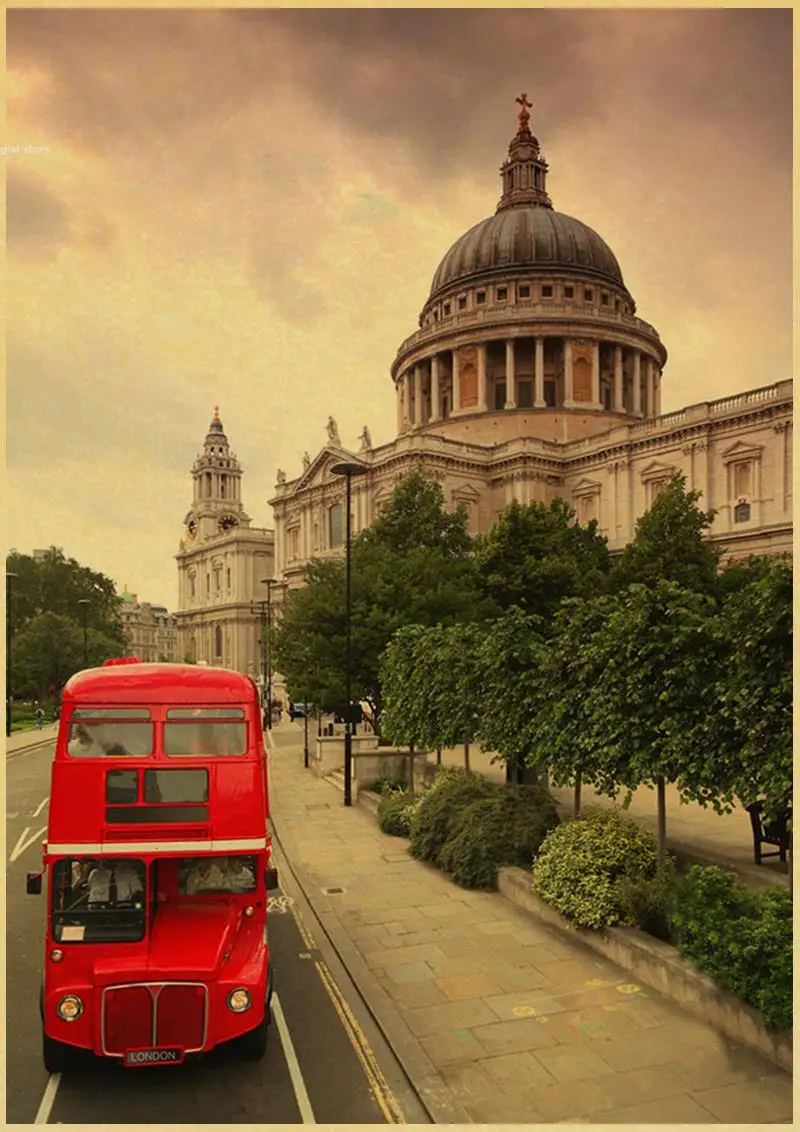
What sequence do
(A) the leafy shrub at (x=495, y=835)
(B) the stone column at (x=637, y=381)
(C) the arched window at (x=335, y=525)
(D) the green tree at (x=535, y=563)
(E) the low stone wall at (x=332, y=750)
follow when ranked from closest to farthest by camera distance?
(A) the leafy shrub at (x=495, y=835) < (E) the low stone wall at (x=332, y=750) < (D) the green tree at (x=535, y=563) < (C) the arched window at (x=335, y=525) < (B) the stone column at (x=637, y=381)

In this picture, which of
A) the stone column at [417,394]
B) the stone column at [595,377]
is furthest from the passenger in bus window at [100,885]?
the stone column at [417,394]

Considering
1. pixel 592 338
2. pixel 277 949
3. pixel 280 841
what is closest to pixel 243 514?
pixel 592 338

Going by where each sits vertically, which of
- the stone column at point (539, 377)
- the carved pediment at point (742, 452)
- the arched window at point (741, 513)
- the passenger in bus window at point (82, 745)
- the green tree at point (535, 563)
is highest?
the stone column at point (539, 377)

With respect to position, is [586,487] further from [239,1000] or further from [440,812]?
[239,1000]

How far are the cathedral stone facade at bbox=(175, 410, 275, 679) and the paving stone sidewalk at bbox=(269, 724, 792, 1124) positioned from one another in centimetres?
8948

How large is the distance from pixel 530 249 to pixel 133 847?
271 ft

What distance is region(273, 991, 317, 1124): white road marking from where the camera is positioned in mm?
8133

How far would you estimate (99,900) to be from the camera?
343 inches

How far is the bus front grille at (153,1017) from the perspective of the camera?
26.7 feet

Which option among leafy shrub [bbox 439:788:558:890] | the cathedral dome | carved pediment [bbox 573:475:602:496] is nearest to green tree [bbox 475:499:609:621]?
leafy shrub [bbox 439:788:558:890]

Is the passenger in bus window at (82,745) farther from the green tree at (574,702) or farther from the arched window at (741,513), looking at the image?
the arched window at (741,513)

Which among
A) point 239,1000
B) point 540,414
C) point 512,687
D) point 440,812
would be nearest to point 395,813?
point 440,812

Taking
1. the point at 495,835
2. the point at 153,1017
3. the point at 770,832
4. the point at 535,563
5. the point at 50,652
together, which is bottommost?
the point at 50,652

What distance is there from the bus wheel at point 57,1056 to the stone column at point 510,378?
235 feet
